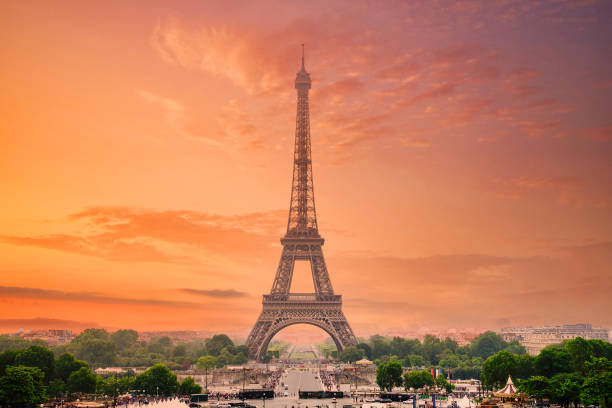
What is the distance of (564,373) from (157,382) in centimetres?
4557

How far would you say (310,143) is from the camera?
116 meters

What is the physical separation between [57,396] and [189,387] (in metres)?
15.0

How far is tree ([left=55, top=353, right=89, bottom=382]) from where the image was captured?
7369 centimetres

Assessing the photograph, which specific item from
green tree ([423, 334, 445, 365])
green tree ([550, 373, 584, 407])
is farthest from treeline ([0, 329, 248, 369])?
green tree ([550, 373, 584, 407])

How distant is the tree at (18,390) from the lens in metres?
53.2

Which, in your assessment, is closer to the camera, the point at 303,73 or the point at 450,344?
the point at 303,73

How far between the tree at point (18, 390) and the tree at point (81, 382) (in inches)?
478

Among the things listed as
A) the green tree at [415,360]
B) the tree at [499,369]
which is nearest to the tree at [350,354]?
the green tree at [415,360]

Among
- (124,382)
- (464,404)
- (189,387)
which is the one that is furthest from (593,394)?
(124,382)

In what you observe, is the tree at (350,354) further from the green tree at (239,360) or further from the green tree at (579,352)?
the green tree at (579,352)

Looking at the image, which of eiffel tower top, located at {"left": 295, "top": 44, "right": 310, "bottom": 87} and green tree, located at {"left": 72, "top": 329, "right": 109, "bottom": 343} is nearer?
eiffel tower top, located at {"left": 295, "top": 44, "right": 310, "bottom": 87}

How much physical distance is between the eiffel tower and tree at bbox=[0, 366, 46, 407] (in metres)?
55.0

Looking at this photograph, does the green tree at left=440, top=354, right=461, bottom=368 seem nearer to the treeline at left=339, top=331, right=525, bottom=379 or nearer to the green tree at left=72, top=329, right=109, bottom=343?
the treeline at left=339, top=331, right=525, bottom=379

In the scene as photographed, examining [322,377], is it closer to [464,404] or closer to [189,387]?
[189,387]
